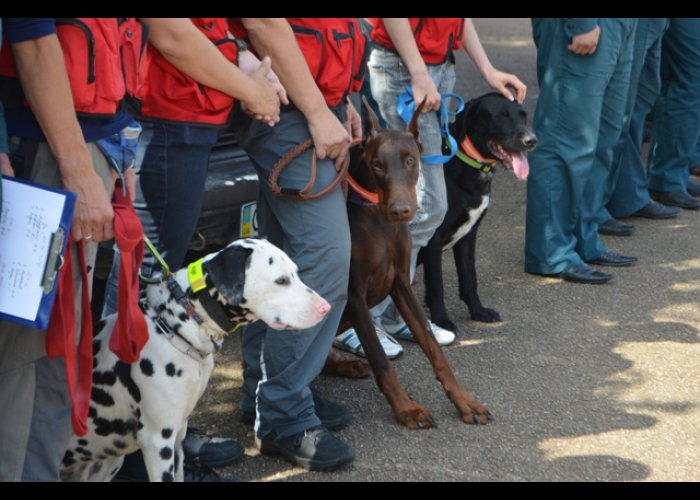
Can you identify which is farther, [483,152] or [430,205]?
[483,152]

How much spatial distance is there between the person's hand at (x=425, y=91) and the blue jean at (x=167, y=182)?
135cm

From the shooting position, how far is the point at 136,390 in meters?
3.07

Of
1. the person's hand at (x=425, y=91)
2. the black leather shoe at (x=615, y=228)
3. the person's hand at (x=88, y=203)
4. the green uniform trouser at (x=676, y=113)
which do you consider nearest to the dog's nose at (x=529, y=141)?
the person's hand at (x=425, y=91)

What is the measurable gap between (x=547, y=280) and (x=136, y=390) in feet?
11.1

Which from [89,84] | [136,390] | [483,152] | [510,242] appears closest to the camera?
[89,84]

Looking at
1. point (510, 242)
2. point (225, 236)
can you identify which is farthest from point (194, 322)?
point (510, 242)

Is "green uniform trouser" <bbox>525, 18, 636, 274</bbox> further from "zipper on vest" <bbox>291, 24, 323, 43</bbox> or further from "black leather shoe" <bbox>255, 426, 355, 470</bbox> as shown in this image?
"black leather shoe" <bbox>255, 426, 355, 470</bbox>

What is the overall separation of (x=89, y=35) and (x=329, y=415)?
1.98m

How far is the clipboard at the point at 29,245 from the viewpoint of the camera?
246 cm

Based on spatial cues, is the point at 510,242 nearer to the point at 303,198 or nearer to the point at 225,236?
the point at 225,236

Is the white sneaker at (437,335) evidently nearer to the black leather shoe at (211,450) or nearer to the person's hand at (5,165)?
the black leather shoe at (211,450)

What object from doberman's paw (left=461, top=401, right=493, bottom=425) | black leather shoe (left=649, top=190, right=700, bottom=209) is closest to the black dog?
doberman's paw (left=461, top=401, right=493, bottom=425)

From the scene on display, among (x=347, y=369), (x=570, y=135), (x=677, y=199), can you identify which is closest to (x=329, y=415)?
(x=347, y=369)

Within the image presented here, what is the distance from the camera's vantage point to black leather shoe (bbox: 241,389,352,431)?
3.98 m
